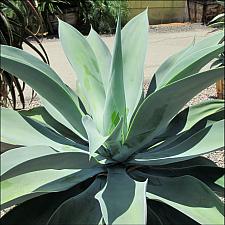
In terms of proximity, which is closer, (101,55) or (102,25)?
(101,55)

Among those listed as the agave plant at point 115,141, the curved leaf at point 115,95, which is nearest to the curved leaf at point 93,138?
the agave plant at point 115,141

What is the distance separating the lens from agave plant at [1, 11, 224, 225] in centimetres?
112

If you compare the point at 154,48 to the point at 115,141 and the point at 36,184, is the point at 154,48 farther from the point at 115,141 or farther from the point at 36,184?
the point at 36,184

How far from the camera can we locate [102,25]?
941 centimetres

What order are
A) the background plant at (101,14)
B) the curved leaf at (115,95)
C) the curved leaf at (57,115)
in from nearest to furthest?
the curved leaf at (115,95), the curved leaf at (57,115), the background plant at (101,14)

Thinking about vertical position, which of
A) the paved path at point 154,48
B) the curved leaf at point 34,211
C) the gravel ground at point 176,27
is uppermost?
the curved leaf at point 34,211

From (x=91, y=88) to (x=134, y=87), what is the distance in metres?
0.12

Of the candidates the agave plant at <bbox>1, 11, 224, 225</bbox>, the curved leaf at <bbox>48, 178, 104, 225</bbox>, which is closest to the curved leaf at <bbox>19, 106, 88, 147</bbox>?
the agave plant at <bbox>1, 11, 224, 225</bbox>

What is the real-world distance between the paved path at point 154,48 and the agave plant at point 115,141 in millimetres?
4248

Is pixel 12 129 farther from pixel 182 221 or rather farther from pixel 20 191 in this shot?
pixel 182 221

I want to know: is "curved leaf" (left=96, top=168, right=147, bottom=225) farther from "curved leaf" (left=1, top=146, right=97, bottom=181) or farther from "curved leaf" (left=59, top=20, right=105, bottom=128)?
"curved leaf" (left=59, top=20, right=105, bottom=128)

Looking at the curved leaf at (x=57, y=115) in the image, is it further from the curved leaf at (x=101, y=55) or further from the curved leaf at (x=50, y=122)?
the curved leaf at (x=101, y=55)

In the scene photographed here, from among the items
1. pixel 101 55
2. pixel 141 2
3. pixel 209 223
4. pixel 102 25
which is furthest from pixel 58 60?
pixel 209 223

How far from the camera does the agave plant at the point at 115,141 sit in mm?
1115
